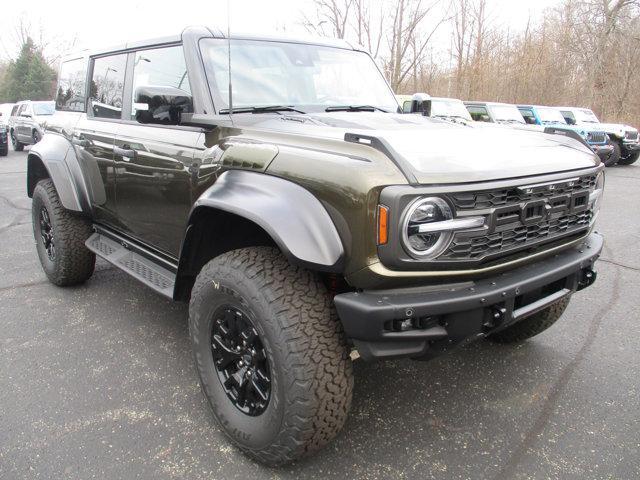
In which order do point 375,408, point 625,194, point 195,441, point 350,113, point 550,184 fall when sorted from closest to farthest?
point 550,184
point 195,441
point 375,408
point 350,113
point 625,194

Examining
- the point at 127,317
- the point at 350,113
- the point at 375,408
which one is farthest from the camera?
the point at 127,317

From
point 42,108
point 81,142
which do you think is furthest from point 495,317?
point 42,108

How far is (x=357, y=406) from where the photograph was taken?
2658mm

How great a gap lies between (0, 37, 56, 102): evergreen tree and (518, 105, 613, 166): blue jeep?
43682 millimetres

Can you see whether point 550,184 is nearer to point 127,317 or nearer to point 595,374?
point 595,374

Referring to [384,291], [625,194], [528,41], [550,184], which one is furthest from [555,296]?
[528,41]

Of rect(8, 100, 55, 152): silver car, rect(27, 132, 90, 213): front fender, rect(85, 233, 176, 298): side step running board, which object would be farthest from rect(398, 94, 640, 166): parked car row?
rect(8, 100, 55, 152): silver car

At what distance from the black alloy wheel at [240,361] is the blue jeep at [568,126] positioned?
13.3m

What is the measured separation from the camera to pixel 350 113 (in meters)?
2.94

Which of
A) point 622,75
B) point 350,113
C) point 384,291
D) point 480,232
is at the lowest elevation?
point 384,291

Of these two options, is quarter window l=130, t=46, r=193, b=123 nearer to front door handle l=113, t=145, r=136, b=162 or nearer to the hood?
front door handle l=113, t=145, r=136, b=162

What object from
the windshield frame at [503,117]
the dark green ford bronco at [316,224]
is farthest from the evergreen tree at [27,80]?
the dark green ford bronco at [316,224]

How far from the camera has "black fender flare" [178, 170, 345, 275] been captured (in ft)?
6.10

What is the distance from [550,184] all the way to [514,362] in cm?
142
